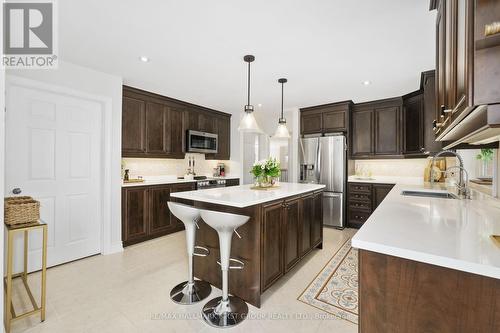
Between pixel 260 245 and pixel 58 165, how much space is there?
2.55 meters

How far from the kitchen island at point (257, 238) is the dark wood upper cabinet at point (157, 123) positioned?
1794mm

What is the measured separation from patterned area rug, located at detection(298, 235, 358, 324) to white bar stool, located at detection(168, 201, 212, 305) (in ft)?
3.00

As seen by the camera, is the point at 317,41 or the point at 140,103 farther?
the point at 140,103

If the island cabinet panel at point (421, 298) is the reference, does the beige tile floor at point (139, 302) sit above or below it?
below

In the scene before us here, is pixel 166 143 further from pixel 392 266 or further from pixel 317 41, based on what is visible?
pixel 392 266

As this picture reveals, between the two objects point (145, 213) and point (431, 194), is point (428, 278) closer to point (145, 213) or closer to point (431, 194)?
point (431, 194)

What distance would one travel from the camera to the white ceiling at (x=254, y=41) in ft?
5.82

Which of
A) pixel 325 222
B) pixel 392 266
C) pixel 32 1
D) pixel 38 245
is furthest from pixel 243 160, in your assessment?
pixel 392 266

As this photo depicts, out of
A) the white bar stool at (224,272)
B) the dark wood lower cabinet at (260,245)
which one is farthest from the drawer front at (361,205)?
the white bar stool at (224,272)

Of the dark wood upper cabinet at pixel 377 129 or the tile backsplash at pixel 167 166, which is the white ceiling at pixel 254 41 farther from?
the tile backsplash at pixel 167 166

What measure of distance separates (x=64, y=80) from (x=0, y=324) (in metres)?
2.42

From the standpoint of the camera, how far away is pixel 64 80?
8.84ft

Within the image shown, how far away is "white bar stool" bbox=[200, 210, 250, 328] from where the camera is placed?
1686mm

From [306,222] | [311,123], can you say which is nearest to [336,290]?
[306,222]
